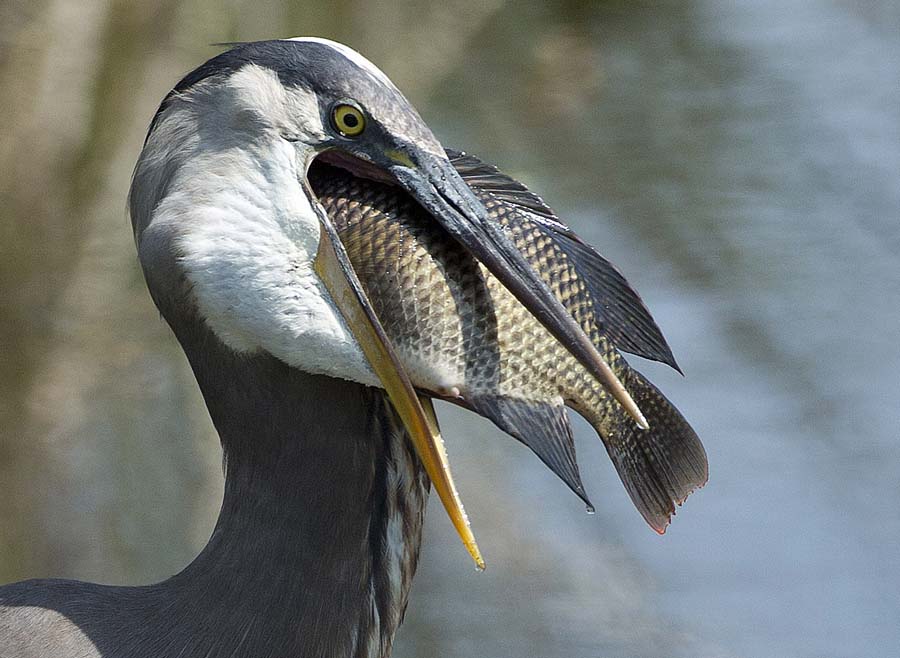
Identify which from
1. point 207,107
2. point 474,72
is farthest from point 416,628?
point 474,72

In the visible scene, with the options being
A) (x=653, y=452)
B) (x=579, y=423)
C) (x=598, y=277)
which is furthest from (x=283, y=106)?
(x=579, y=423)

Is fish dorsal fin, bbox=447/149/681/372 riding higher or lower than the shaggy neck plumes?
higher

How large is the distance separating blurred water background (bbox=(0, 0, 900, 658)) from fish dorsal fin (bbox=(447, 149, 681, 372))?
1.47 meters

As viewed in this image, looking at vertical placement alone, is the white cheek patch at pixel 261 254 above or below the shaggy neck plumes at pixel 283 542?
above

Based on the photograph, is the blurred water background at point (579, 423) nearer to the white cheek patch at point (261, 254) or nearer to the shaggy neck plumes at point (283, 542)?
the shaggy neck plumes at point (283, 542)

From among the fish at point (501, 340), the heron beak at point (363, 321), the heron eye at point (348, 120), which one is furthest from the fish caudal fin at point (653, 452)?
the heron eye at point (348, 120)

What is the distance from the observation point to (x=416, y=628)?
9.56 feet

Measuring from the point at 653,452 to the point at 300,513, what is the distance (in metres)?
0.36

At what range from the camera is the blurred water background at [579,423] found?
2959 mm

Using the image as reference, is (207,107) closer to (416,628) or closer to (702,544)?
(416,628)

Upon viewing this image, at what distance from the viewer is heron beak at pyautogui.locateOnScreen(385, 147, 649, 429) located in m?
1.34

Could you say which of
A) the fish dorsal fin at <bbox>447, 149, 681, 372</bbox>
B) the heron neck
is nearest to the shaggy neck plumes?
the heron neck

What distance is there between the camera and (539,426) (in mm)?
1380

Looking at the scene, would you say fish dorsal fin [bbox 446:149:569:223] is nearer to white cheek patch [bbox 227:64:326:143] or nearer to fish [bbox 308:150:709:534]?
fish [bbox 308:150:709:534]
